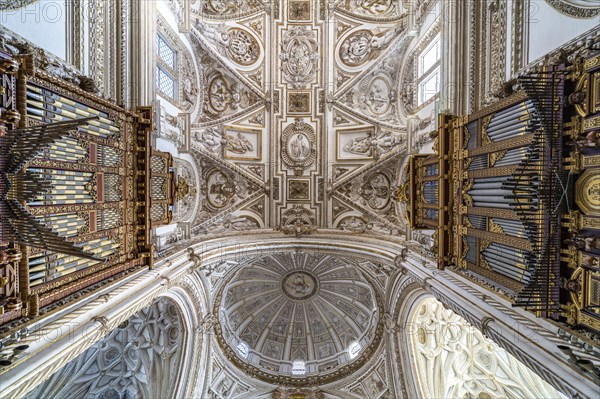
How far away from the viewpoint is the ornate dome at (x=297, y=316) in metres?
20.1

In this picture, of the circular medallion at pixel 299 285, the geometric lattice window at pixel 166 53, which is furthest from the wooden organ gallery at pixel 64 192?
the circular medallion at pixel 299 285

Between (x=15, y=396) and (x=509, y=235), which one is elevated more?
(x=509, y=235)

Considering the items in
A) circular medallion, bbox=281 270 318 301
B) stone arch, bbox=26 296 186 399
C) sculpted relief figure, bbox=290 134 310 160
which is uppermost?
sculpted relief figure, bbox=290 134 310 160

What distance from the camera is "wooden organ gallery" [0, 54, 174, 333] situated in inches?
263

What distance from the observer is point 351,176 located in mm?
19719

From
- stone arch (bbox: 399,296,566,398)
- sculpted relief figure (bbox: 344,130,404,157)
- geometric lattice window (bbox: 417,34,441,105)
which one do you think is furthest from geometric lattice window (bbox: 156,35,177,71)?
stone arch (bbox: 399,296,566,398)

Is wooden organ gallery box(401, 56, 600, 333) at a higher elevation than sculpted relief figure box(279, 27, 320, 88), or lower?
lower

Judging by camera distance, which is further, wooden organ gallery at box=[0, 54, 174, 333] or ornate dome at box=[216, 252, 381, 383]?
ornate dome at box=[216, 252, 381, 383]

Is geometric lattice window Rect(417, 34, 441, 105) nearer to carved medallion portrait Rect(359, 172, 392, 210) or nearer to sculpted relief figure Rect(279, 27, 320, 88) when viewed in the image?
carved medallion portrait Rect(359, 172, 392, 210)

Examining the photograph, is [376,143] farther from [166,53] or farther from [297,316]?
[297,316]

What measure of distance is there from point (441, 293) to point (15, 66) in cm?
1321

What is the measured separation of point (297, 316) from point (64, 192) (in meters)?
17.7

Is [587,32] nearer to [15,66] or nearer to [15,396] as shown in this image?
[15,66]

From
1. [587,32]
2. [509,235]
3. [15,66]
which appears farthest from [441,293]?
[15,66]
